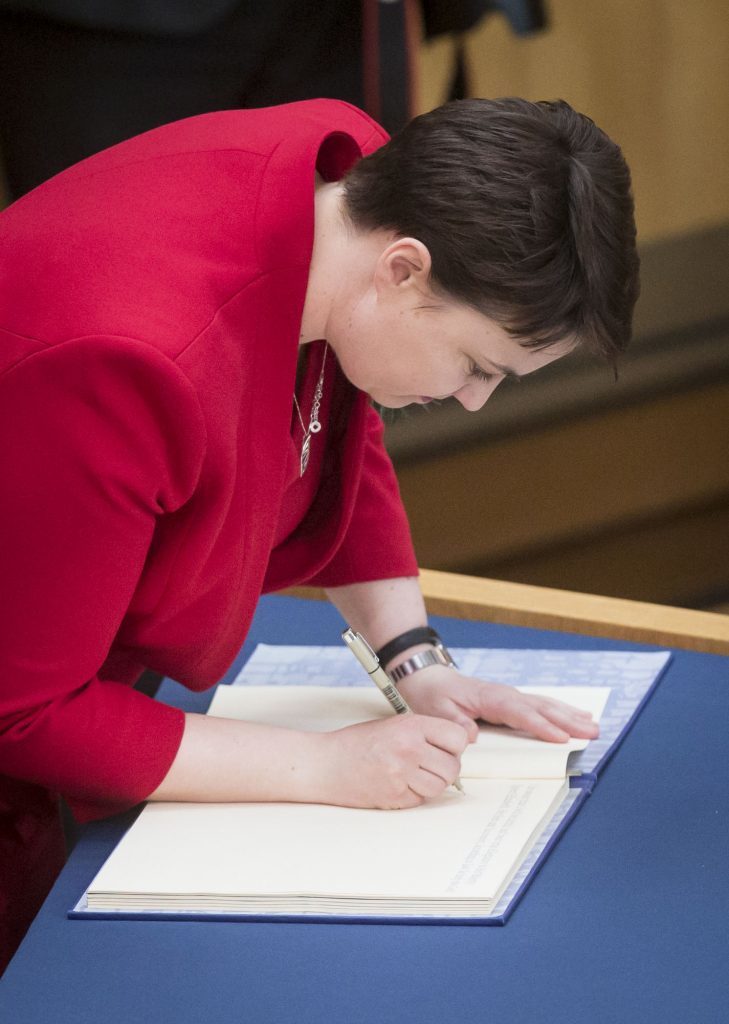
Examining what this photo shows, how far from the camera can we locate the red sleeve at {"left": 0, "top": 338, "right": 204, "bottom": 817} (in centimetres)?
101

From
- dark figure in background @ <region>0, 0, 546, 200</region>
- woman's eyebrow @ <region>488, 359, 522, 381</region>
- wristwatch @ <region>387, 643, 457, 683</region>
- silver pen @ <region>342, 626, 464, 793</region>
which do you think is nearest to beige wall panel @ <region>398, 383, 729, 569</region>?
dark figure in background @ <region>0, 0, 546, 200</region>

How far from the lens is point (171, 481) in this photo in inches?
41.8

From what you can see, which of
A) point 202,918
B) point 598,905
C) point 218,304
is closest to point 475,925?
point 598,905

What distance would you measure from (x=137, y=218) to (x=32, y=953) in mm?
527

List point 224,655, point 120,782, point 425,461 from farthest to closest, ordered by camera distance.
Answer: point 425,461 → point 224,655 → point 120,782

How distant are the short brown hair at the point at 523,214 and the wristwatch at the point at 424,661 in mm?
377

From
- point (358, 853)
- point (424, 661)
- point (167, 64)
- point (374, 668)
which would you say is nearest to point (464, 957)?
point (358, 853)

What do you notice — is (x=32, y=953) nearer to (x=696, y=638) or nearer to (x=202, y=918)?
(x=202, y=918)

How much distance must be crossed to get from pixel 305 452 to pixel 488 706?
10.9 inches

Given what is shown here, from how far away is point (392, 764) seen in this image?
1165 millimetres

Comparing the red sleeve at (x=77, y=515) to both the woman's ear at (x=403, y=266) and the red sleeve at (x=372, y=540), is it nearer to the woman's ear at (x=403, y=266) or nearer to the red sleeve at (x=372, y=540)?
the woman's ear at (x=403, y=266)

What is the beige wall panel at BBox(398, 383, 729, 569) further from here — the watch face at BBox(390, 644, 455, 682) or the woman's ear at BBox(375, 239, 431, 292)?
the woman's ear at BBox(375, 239, 431, 292)

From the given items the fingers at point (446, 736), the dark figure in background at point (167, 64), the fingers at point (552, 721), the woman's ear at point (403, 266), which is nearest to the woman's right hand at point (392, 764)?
the fingers at point (446, 736)

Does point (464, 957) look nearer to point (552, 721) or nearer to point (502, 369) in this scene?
point (552, 721)
